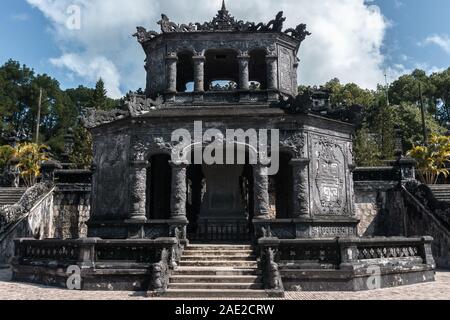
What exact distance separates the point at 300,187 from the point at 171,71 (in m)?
7.01

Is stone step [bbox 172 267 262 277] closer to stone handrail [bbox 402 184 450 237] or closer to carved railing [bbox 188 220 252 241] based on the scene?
carved railing [bbox 188 220 252 241]

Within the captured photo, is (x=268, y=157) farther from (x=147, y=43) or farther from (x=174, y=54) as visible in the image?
(x=147, y=43)

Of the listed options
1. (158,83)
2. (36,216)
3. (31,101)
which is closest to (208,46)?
(158,83)

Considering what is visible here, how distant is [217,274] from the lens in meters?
10.4

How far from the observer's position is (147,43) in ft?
56.8

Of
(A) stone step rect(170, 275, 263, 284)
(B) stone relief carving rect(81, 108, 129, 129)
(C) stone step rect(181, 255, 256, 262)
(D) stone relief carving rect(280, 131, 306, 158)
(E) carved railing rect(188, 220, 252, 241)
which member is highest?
(B) stone relief carving rect(81, 108, 129, 129)

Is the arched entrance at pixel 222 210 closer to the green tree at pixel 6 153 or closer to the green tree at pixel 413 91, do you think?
the green tree at pixel 6 153

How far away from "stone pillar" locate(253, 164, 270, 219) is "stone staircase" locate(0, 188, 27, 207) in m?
11.9

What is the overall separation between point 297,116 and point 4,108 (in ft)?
132

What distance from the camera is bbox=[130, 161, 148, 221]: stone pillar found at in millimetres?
13703

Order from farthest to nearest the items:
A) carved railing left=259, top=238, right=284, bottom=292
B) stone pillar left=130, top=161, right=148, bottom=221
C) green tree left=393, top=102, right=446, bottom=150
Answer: green tree left=393, top=102, right=446, bottom=150, stone pillar left=130, top=161, right=148, bottom=221, carved railing left=259, top=238, right=284, bottom=292

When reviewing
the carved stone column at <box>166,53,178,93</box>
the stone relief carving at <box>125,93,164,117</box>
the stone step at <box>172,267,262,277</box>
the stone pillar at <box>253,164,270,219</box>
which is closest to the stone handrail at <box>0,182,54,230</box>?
the stone relief carving at <box>125,93,164,117</box>

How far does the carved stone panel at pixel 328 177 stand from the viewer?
544 inches

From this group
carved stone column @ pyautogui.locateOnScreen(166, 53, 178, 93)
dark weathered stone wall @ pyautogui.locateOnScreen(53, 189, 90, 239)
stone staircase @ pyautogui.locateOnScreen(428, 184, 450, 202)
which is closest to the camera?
carved stone column @ pyautogui.locateOnScreen(166, 53, 178, 93)
